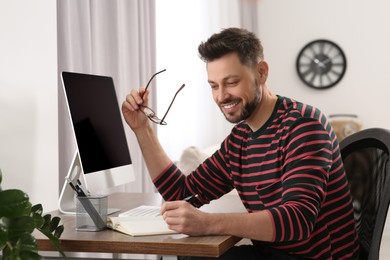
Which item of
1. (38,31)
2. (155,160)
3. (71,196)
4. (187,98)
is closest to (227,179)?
(155,160)

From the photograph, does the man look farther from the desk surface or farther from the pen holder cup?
the pen holder cup

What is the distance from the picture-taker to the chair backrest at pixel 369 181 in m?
1.66

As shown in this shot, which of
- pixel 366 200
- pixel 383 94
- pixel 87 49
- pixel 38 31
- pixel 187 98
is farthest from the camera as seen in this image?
pixel 383 94

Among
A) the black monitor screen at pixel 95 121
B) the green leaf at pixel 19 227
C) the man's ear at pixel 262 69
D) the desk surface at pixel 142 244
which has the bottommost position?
the desk surface at pixel 142 244

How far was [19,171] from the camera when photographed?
6.98 feet

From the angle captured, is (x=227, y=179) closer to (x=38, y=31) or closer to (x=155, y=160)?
(x=155, y=160)

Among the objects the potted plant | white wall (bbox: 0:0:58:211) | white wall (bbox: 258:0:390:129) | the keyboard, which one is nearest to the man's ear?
the keyboard

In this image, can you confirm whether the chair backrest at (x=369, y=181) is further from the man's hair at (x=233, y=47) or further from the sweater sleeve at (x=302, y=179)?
the man's hair at (x=233, y=47)

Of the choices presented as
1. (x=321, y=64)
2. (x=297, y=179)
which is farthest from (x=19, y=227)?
(x=321, y=64)

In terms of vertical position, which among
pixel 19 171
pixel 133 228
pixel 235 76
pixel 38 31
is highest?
pixel 38 31

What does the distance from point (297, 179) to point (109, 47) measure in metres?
1.91

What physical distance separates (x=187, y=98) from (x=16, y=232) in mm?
3735

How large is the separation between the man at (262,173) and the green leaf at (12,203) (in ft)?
1.75

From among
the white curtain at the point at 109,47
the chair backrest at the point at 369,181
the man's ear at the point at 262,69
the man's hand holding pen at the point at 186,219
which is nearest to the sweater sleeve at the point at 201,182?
the man's ear at the point at 262,69
